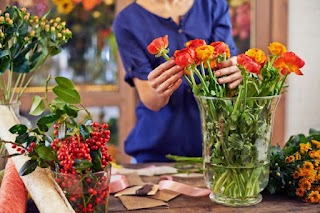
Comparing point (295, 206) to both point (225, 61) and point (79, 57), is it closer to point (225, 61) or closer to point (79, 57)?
point (225, 61)

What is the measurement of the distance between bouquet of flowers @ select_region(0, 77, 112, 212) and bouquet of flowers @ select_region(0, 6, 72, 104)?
9.4 inches

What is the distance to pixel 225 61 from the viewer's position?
1.37 m

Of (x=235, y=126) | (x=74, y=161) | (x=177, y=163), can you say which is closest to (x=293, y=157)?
(x=235, y=126)

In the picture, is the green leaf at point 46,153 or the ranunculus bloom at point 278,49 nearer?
the green leaf at point 46,153

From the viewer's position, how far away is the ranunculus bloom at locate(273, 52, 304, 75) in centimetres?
127

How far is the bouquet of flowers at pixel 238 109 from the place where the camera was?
4.19 ft

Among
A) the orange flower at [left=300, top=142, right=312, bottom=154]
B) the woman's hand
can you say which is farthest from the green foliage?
the orange flower at [left=300, top=142, right=312, bottom=154]

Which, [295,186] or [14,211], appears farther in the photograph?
[295,186]

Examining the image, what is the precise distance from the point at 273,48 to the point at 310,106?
1.97m

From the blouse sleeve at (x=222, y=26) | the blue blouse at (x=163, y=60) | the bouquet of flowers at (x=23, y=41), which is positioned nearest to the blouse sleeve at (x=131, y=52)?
the blue blouse at (x=163, y=60)

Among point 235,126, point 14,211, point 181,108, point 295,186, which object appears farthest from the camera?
point 181,108

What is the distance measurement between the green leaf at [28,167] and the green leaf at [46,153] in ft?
0.08

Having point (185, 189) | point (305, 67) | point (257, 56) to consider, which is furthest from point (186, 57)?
point (305, 67)

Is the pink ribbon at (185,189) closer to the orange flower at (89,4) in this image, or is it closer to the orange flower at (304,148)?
the orange flower at (304,148)
